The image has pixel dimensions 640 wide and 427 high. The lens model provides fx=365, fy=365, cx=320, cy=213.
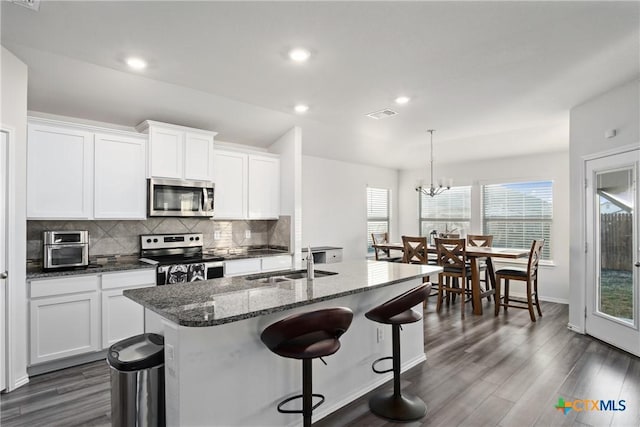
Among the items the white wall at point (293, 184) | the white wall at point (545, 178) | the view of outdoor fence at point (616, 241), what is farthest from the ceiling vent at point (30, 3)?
the white wall at point (545, 178)

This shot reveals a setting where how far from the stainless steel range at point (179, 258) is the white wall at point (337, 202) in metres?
1.96

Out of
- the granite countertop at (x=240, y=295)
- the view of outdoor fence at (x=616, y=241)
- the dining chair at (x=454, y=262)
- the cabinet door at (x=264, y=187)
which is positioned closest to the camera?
the granite countertop at (x=240, y=295)

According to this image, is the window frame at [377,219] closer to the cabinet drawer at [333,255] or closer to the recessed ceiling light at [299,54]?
the cabinet drawer at [333,255]

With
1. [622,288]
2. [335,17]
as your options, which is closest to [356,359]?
[335,17]

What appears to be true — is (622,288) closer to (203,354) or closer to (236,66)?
(203,354)

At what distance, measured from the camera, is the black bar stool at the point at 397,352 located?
7.87 feet

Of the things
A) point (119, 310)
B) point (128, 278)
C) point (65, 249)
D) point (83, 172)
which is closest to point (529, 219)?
point (128, 278)

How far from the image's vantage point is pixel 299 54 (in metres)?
2.95

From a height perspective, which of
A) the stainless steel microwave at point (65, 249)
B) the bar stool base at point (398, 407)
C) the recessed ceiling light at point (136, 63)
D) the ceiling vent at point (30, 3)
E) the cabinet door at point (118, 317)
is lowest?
the bar stool base at point (398, 407)

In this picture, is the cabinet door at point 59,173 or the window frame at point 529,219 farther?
the window frame at point 529,219

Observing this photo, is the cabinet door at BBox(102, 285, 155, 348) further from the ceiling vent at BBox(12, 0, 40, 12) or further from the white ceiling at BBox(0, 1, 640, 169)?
the ceiling vent at BBox(12, 0, 40, 12)

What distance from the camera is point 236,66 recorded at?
3.19 meters

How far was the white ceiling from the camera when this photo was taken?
2387 millimetres

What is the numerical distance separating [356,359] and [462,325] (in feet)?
7.57
